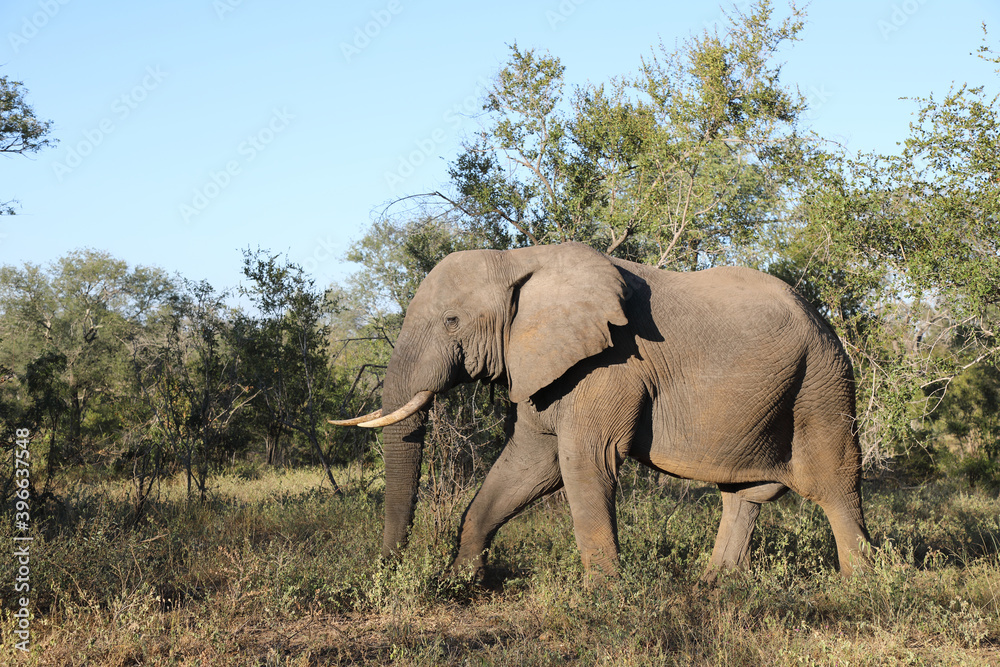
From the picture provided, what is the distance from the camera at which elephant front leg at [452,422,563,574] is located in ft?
22.0

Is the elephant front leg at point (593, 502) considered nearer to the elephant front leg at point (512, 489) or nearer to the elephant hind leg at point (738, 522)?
the elephant front leg at point (512, 489)

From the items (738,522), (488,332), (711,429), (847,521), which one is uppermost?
(488,332)

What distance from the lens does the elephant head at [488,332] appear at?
238 inches

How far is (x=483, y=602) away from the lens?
6.43 metres

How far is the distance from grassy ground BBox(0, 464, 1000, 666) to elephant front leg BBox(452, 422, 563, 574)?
0.29 m

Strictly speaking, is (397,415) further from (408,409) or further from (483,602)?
(483,602)

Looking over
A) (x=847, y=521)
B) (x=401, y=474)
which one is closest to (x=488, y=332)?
(x=401, y=474)

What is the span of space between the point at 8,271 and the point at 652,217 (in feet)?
102

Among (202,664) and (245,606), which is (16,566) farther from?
(202,664)

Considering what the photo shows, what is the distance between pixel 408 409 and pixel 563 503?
149 inches

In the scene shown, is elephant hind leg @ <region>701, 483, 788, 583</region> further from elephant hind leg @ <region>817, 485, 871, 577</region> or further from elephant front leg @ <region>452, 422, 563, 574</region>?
elephant front leg @ <region>452, 422, 563, 574</region>

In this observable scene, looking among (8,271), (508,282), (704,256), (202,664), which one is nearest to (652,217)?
(704,256)

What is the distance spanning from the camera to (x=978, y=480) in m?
13.6

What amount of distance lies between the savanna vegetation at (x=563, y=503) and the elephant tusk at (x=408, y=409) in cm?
105
